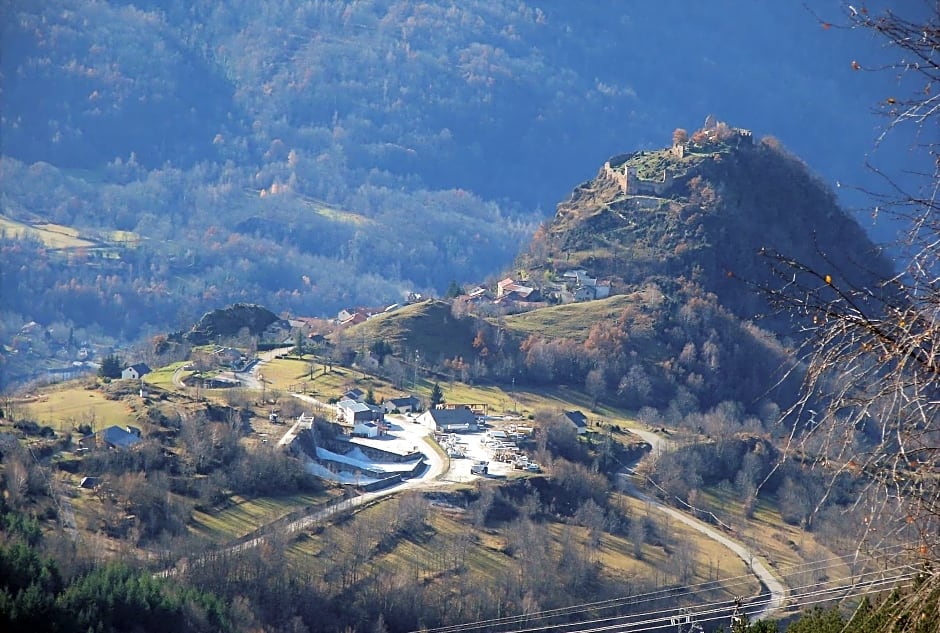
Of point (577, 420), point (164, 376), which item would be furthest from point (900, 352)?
point (164, 376)

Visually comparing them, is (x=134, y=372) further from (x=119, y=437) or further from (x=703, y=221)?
(x=703, y=221)

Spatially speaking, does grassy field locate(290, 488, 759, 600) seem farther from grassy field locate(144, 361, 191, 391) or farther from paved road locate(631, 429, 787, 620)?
grassy field locate(144, 361, 191, 391)

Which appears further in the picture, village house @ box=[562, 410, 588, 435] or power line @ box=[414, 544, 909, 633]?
village house @ box=[562, 410, 588, 435]

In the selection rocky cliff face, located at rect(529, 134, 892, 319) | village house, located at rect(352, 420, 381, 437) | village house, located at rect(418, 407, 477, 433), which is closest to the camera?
village house, located at rect(352, 420, 381, 437)

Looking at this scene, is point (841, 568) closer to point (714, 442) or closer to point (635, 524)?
point (635, 524)

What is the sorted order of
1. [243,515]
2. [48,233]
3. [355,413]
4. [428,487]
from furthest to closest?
1. [48,233]
2. [355,413]
3. [428,487]
4. [243,515]

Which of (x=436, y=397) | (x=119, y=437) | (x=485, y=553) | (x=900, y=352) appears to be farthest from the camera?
(x=436, y=397)

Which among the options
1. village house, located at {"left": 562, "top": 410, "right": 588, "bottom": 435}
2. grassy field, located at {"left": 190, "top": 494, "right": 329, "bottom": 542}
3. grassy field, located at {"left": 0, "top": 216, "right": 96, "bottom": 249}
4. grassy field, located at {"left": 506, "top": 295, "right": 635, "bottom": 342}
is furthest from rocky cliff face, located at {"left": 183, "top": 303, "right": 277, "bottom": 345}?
grassy field, located at {"left": 0, "top": 216, "right": 96, "bottom": 249}

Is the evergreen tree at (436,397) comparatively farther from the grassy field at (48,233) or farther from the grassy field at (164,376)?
the grassy field at (48,233)

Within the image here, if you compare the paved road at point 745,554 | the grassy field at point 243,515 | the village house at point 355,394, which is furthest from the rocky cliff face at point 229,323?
the grassy field at point 243,515
